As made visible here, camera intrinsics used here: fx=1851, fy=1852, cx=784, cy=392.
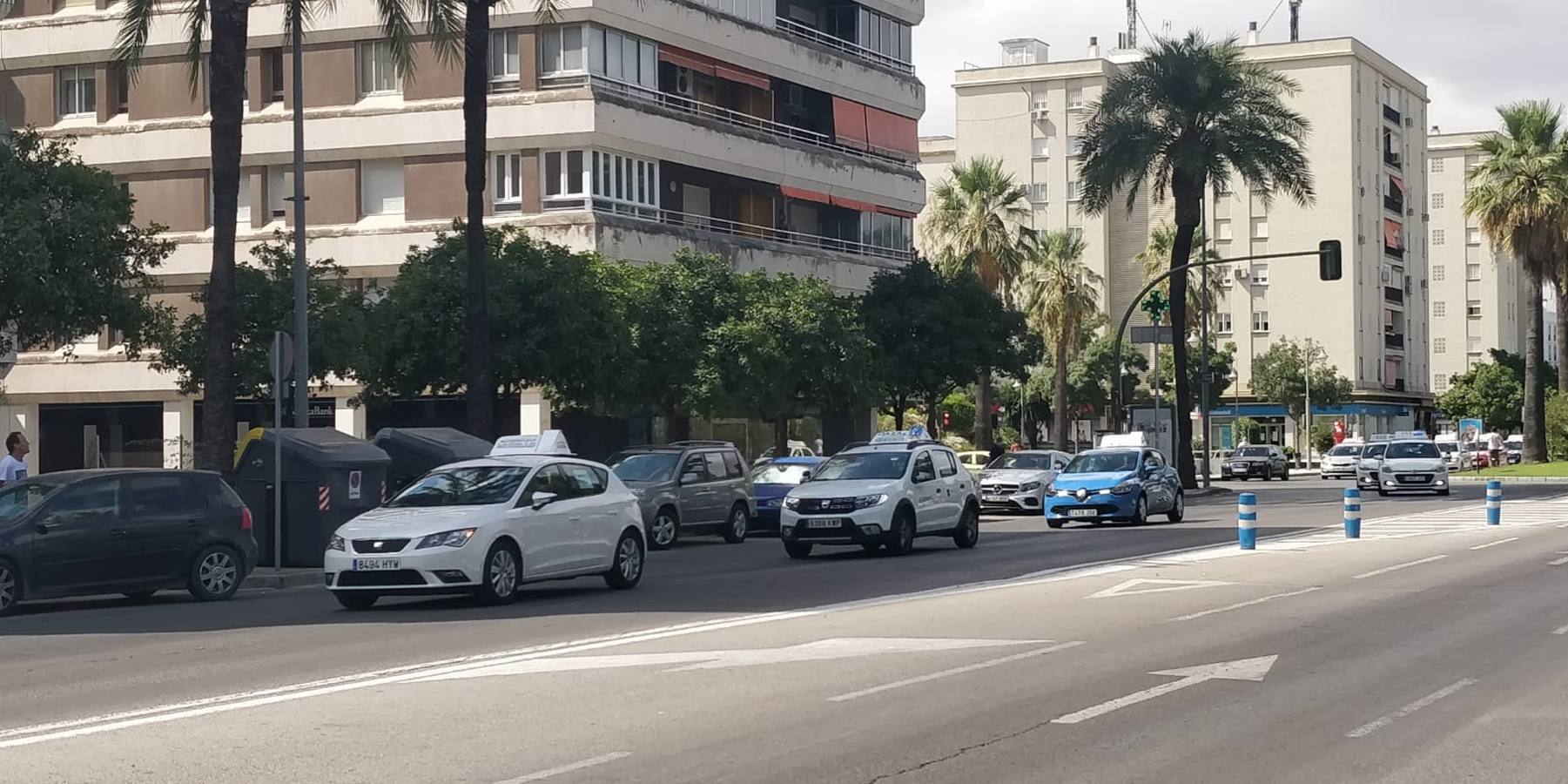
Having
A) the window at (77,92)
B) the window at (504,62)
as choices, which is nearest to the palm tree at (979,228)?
the window at (504,62)

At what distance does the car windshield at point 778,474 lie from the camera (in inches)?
1421

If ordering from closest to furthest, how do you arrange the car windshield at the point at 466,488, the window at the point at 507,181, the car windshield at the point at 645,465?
the car windshield at the point at 466,488 → the car windshield at the point at 645,465 → the window at the point at 507,181

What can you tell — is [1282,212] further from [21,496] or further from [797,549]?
[21,496]

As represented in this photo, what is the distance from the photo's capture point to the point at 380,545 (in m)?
17.7

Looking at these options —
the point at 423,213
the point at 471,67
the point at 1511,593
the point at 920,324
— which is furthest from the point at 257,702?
the point at 920,324

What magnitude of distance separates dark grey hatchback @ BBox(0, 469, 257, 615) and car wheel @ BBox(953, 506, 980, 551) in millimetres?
11396

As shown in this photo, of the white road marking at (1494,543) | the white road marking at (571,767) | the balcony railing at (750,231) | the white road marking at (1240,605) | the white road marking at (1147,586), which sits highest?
the balcony railing at (750,231)

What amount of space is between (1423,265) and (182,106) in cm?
8842

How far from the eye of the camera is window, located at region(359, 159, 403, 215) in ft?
167

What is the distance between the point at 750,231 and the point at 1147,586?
122 feet

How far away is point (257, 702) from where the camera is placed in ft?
37.1

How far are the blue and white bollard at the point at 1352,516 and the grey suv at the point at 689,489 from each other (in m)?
Result: 10.2

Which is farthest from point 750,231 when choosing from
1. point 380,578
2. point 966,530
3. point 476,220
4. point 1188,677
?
point 1188,677

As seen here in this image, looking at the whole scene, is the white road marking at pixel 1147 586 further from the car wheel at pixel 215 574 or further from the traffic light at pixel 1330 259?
the traffic light at pixel 1330 259
